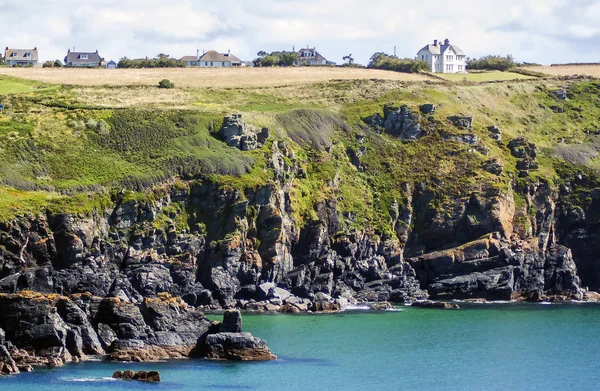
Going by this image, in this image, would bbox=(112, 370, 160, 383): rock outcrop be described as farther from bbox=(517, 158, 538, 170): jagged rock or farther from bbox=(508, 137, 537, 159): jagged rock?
bbox=(508, 137, 537, 159): jagged rock

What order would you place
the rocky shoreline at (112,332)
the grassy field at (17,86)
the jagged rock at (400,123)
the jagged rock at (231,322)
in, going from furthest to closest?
the grassy field at (17,86), the jagged rock at (400,123), the jagged rock at (231,322), the rocky shoreline at (112,332)

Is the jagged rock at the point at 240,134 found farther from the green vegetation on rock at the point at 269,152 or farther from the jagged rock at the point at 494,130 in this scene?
the jagged rock at the point at 494,130

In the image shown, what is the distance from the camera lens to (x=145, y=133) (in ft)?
541

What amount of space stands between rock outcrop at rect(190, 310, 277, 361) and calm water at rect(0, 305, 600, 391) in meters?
1.77

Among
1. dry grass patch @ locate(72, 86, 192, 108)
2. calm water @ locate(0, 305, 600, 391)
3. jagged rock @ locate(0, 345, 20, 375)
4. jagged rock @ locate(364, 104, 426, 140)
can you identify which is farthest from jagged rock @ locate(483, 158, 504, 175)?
jagged rock @ locate(0, 345, 20, 375)

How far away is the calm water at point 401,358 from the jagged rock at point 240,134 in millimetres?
31337

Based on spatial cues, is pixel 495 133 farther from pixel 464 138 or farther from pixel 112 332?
pixel 112 332

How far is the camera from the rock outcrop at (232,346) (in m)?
111

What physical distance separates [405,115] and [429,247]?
2530 cm

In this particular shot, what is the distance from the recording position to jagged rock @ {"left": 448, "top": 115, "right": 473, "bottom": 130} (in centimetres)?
18675

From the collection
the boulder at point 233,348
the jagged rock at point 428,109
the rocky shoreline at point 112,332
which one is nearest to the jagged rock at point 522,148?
the jagged rock at point 428,109

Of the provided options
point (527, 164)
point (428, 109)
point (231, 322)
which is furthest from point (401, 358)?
point (428, 109)

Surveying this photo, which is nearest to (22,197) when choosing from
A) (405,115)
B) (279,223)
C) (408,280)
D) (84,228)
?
(84,228)

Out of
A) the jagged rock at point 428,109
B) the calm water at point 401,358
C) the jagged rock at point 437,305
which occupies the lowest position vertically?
the jagged rock at point 437,305
